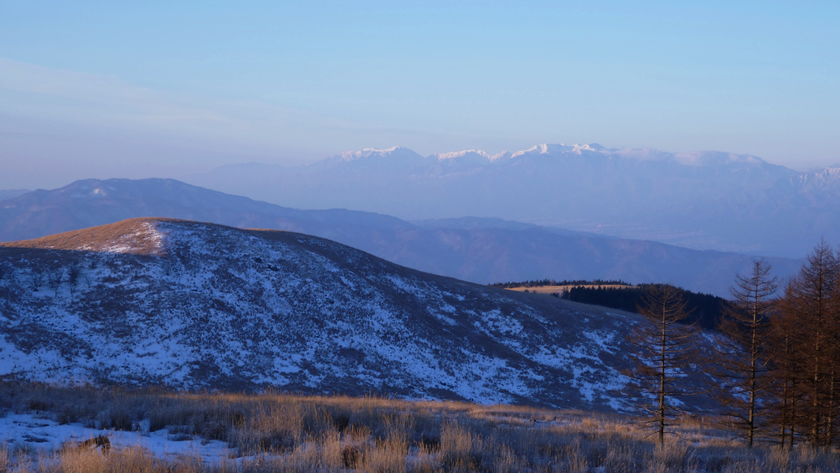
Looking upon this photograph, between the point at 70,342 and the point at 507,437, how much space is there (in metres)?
28.9

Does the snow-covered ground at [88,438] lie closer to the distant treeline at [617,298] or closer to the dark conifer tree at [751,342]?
the dark conifer tree at [751,342]

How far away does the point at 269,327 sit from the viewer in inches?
1560

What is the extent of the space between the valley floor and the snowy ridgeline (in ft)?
57.2

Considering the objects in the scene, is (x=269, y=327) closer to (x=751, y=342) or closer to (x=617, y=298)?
(x=751, y=342)

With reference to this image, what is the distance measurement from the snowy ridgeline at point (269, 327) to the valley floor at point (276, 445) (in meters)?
17.4

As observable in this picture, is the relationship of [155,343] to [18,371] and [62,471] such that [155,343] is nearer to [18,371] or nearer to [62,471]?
[18,371]

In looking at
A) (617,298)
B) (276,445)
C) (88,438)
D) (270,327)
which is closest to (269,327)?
(270,327)

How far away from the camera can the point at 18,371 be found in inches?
1067

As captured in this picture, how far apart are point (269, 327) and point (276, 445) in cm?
3060

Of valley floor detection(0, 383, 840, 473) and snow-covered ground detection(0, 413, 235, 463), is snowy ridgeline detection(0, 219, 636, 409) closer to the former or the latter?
valley floor detection(0, 383, 840, 473)

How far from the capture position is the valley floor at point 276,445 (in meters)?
8.42

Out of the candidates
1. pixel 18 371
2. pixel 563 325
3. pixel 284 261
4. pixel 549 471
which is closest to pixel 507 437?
pixel 549 471

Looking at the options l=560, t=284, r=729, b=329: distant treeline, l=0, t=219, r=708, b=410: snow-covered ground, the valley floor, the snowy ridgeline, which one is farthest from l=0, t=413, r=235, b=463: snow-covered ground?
l=560, t=284, r=729, b=329: distant treeline

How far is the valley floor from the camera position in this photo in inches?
332
